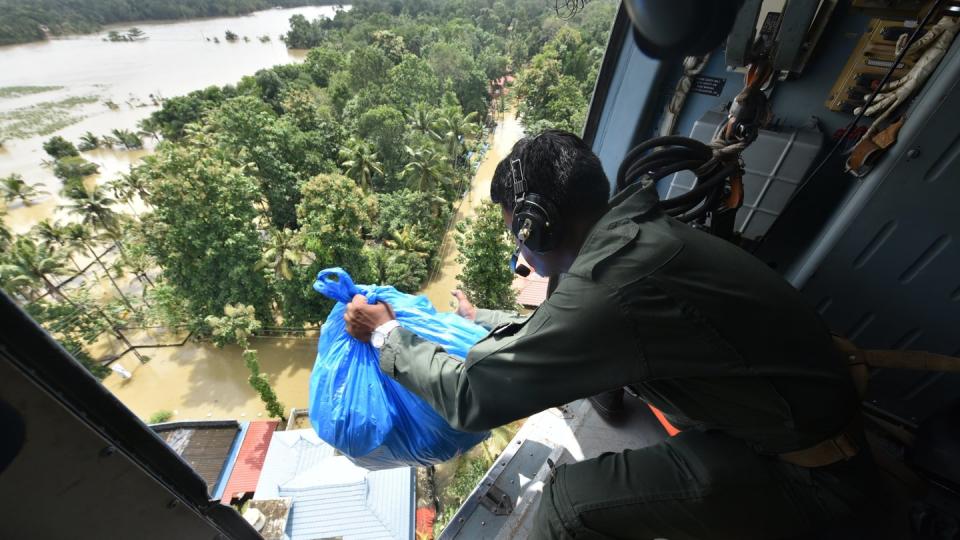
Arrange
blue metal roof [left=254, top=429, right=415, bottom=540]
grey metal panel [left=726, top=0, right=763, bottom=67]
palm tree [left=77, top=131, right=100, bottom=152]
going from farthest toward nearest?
palm tree [left=77, top=131, right=100, bottom=152]
blue metal roof [left=254, top=429, right=415, bottom=540]
grey metal panel [left=726, top=0, right=763, bottom=67]

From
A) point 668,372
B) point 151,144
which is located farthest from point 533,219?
point 151,144

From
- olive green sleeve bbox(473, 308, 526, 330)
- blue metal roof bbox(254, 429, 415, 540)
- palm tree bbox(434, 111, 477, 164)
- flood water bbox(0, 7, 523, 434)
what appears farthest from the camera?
palm tree bbox(434, 111, 477, 164)

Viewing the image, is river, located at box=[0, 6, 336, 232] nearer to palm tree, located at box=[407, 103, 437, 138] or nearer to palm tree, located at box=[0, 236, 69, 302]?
palm tree, located at box=[0, 236, 69, 302]

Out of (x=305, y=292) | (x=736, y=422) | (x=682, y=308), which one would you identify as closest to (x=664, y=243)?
(x=682, y=308)

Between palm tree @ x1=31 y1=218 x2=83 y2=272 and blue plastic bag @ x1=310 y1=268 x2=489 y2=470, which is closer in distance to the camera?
blue plastic bag @ x1=310 y1=268 x2=489 y2=470

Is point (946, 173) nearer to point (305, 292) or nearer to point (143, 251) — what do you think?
point (305, 292)

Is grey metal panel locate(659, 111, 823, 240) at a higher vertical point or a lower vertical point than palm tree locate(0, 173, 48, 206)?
higher

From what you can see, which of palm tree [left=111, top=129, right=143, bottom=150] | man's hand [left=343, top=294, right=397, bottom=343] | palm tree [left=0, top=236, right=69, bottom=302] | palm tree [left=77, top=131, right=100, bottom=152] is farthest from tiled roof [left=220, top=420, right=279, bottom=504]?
palm tree [left=77, top=131, right=100, bottom=152]
